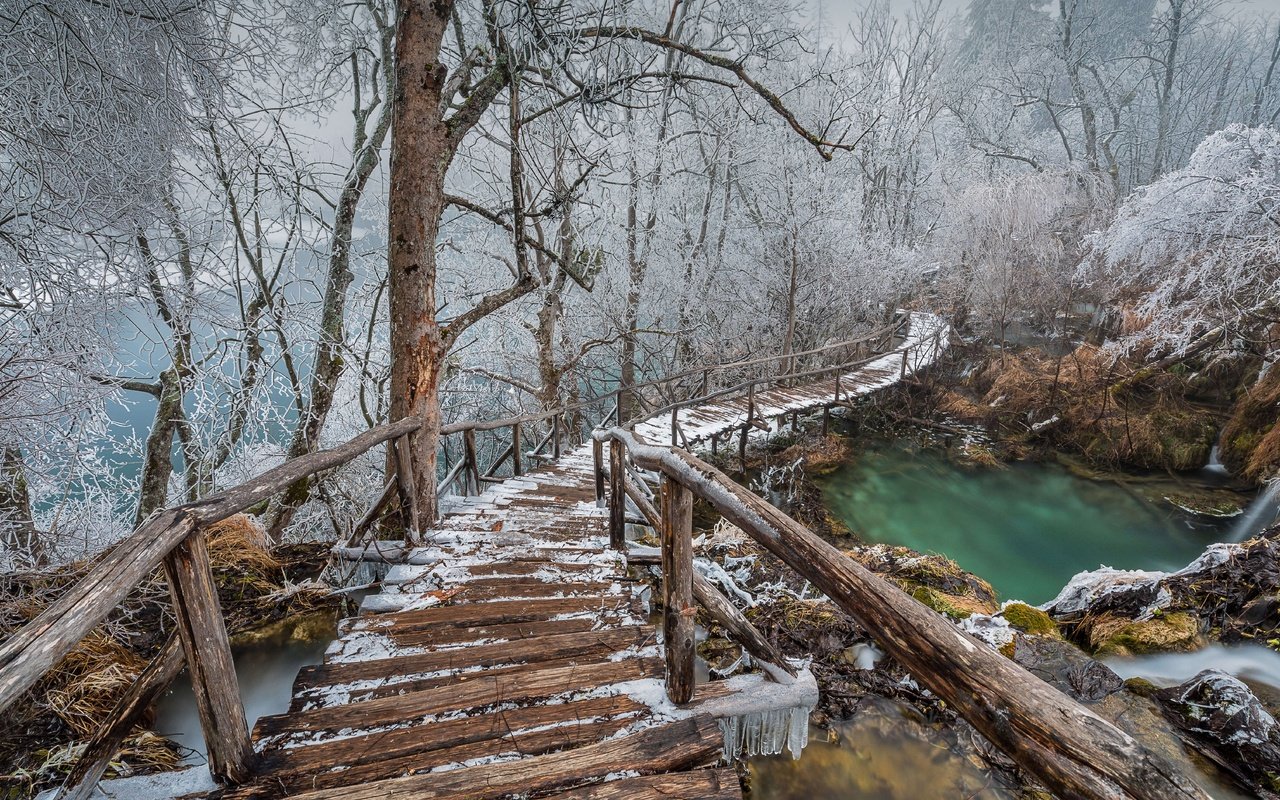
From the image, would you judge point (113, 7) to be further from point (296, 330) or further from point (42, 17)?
point (296, 330)

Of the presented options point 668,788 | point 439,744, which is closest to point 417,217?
point 439,744

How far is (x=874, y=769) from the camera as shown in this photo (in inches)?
109

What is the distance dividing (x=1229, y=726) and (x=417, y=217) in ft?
19.7

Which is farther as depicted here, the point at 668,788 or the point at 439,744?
the point at 439,744

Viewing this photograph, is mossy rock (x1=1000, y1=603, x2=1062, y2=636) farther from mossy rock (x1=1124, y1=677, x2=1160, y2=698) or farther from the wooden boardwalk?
the wooden boardwalk

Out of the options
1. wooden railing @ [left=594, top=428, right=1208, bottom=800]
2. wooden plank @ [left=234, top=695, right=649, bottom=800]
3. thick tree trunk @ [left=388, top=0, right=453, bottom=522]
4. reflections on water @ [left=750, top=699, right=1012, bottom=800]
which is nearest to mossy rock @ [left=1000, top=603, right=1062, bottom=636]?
reflections on water @ [left=750, top=699, right=1012, bottom=800]

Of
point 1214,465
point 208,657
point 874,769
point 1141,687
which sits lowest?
point 1214,465

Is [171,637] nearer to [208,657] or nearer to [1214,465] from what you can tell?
[208,657]

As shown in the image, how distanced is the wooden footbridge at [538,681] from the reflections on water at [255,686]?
0.72 meters

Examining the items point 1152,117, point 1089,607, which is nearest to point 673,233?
point 1089,607

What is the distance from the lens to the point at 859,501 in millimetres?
10125

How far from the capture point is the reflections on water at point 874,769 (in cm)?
265

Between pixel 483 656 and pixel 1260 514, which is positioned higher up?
pixel 483 656

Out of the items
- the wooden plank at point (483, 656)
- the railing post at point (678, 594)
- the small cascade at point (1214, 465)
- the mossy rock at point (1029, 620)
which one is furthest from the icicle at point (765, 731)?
the small cascade at point (1214, 465)
